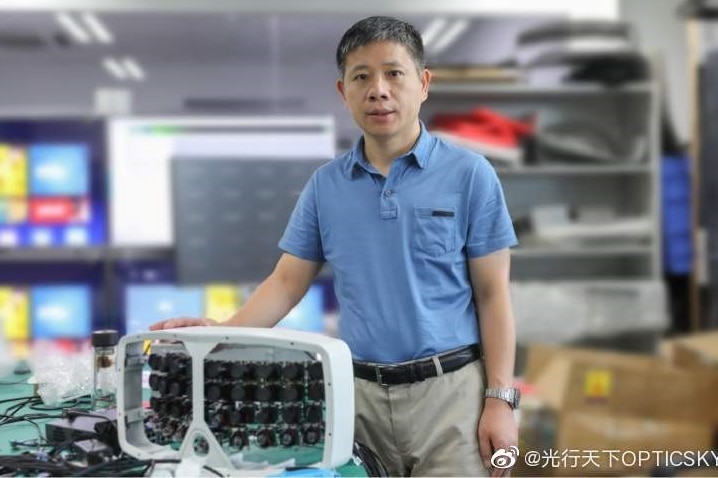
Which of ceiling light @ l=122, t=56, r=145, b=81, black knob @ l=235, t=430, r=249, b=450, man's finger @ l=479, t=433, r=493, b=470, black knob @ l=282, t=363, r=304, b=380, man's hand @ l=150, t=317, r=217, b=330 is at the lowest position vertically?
man's finger @ l=479, t=433, r=493, b=470

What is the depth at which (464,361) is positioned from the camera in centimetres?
128

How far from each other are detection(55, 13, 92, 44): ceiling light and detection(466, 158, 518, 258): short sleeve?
2394mm

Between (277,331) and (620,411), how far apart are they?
6.38 feet

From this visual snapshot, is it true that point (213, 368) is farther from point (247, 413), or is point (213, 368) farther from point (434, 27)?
point (434, 27)

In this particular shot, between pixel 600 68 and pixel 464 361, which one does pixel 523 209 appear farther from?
pixel 464 361

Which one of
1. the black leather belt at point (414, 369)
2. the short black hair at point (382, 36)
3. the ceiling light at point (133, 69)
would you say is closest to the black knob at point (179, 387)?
the black leather belt at point (414, 369)

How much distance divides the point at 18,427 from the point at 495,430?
0.79 m

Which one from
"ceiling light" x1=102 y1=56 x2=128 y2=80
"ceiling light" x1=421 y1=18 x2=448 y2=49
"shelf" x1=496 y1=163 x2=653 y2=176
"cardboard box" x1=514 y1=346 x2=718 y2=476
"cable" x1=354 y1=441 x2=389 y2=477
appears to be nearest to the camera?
"cable" x1=354 y1=441 x2=389 y2=477

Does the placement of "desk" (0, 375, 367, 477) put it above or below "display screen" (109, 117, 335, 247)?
below

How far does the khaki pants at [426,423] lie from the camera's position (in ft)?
4.13

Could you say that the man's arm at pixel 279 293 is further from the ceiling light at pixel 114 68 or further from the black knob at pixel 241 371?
the ceiling light at pixel 114 68

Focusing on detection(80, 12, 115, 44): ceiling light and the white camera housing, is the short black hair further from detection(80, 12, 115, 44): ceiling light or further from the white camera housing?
detection(80, 12, 115, 44): ceiling light

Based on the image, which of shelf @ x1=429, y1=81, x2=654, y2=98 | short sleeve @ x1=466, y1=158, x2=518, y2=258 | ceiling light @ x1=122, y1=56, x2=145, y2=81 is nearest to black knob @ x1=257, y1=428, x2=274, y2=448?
short sleeve @ x1=466, y1=158, x2=518, y2=258

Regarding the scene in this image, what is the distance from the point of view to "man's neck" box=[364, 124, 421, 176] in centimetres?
130
